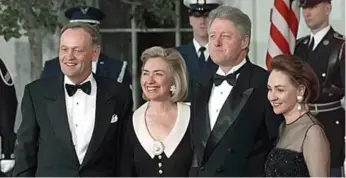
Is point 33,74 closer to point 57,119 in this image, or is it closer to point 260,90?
point 57,119

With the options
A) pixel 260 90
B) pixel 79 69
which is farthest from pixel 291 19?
pixel 79 69

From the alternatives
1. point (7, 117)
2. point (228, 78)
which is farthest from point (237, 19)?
point (7, 117)

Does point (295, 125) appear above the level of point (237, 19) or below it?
below

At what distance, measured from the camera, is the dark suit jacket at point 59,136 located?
347 cm

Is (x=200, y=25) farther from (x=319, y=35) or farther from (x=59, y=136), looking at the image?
(x=59, y=136)

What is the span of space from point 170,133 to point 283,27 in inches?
49.9

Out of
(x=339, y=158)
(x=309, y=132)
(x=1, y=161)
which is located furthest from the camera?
(x=1, y=161)

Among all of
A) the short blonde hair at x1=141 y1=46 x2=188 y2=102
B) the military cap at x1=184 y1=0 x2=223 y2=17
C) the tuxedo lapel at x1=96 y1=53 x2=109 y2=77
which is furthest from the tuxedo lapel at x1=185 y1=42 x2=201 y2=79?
the short blonde hair at x1=141 y1=46 x2=188 y2=102

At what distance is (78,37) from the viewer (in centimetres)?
350

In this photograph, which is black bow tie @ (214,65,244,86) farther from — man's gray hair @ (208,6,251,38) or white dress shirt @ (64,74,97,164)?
white dress shirt @ (64,74,97,164)

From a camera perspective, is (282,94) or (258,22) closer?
(282,94)

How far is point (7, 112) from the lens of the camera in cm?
486

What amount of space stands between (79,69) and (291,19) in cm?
147

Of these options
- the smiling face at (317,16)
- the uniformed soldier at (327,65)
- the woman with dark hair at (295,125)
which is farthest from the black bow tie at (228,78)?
the smiling face at (317,16)
